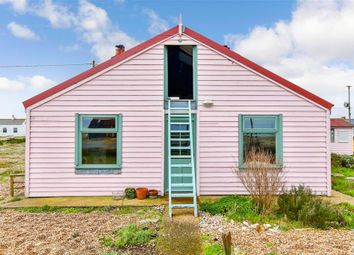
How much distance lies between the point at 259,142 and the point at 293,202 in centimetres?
232

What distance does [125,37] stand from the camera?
48.9 ft

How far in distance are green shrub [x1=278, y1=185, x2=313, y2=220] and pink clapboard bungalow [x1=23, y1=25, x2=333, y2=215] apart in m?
1.84

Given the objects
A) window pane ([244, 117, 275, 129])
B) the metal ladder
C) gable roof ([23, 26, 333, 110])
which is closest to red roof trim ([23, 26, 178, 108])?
gable roof ([23, 26, 333, 110])

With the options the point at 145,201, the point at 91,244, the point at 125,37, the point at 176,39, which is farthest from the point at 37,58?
the point at 91,244

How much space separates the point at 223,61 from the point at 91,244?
18.1 feet

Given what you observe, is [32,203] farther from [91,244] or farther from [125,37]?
[125,37]

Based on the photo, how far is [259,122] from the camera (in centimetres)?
743

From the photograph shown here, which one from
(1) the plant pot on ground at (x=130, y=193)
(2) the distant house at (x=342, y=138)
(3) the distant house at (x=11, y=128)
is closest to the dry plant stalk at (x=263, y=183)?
(1) the plant pot on ground at (x=130, y=193)

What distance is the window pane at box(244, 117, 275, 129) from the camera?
7418 mm

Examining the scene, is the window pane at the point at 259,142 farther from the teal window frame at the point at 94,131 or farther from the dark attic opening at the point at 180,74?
the teal window frame at the point at 94,131

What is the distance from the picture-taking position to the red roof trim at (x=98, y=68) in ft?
23.5

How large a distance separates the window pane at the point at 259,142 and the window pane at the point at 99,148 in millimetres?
3592

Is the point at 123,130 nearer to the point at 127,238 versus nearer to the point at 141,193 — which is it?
the point at 141,193

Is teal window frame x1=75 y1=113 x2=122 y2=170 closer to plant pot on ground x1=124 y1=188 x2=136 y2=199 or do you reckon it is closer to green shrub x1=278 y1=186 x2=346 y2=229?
plant pot on ground x1=124 y1=188 x2=136 y2=199
